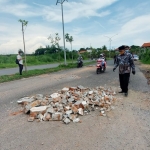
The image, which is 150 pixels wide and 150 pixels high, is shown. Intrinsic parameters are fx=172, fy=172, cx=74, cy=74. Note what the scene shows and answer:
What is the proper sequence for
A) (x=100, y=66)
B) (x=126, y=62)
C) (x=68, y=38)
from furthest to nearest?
1. (x=68, y=38)
2. (x=100, y=66)
3. (x=126, y=62)

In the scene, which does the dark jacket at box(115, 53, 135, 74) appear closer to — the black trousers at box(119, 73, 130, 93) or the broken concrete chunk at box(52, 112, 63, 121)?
the black trousers at box(119, 73, 130, 93)

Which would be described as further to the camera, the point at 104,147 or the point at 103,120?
the point at 103,120

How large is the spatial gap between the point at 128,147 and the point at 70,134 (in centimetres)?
108

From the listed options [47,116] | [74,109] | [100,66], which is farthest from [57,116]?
[100,66]

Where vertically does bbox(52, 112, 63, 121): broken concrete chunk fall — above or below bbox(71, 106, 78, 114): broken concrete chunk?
below

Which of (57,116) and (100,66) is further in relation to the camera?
(100,66)

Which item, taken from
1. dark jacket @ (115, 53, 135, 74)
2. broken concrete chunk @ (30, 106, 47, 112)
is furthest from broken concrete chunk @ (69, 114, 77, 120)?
dark jacket @ (115, 53, 135, 74)

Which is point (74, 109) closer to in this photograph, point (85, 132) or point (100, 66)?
point (85, 132)

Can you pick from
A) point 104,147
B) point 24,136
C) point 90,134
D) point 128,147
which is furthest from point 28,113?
point 128,147

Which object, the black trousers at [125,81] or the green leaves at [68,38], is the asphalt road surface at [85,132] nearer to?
the black trousers at [125,81]

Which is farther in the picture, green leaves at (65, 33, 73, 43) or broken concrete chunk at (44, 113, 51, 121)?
green leaves at (65, 33, 73, 43)

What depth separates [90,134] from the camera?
10.8 feet

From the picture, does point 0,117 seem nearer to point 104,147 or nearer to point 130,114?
point 104,147

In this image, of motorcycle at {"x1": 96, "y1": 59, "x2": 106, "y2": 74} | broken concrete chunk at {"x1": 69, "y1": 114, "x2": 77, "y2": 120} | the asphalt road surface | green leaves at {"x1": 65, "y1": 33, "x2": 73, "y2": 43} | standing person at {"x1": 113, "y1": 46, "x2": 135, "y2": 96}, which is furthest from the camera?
green leaves at {"x1": 65, "y1": 33, "x2": 73, "y2": 43}
